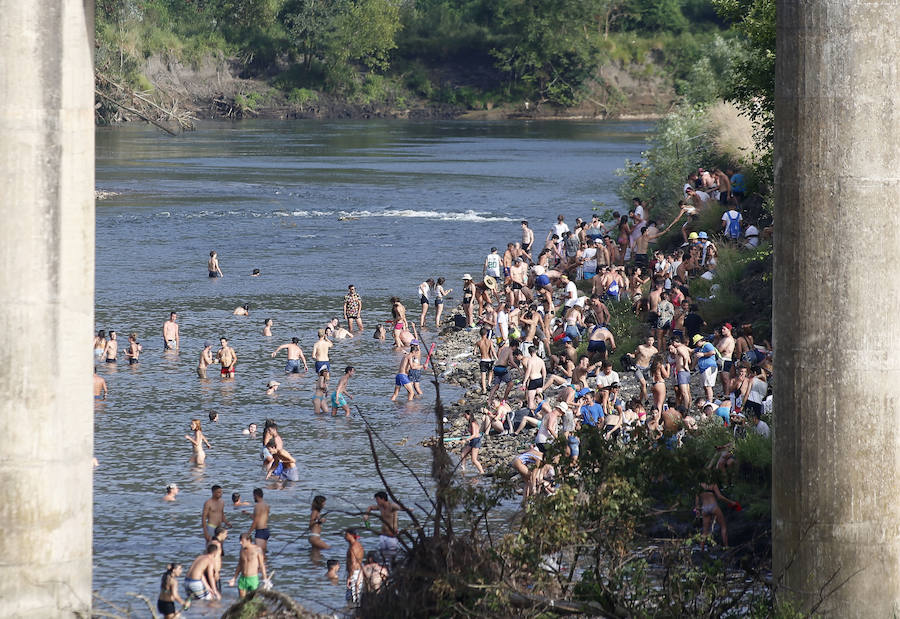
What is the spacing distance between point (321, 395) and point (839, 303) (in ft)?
58.3

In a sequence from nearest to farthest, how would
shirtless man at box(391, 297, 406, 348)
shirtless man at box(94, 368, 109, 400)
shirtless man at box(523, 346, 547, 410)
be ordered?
1. shirtless man at box(523, 346, 547, 410)
2. shirtless man at box(94, 368, 109, 400)
3. shirtless man at box(391, 297, 406, 348)

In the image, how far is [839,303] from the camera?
986 cm

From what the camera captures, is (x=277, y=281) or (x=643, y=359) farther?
(x=277, y=281)

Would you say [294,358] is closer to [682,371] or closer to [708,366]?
[682,371]

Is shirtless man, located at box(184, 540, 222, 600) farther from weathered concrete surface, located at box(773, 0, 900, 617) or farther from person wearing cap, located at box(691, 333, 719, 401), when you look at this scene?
person wearing cap, located at box(691, 333, 719, 401)

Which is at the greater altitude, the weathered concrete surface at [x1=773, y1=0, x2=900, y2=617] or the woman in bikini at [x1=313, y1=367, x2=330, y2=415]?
the weathered concrete surface at [x1=773, y1=0, x2=900, y2=617]

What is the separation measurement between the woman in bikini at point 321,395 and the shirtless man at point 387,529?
37.3ft

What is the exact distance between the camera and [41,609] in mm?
10320

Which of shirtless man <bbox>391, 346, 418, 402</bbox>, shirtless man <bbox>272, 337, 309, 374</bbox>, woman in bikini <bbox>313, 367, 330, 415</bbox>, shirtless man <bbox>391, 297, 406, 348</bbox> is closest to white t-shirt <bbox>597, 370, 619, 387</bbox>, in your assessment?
shirtless man <bbox>391, 346, 418, 402</bbox>

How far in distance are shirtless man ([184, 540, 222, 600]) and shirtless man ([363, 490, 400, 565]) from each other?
2.71 m

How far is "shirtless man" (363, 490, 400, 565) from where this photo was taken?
1059cm

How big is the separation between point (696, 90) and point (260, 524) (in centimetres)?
3671

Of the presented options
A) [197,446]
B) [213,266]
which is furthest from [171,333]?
[213,266]

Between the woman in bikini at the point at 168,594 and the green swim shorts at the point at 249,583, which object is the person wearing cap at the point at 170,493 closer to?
the green swim shorts at the point at 249,583
